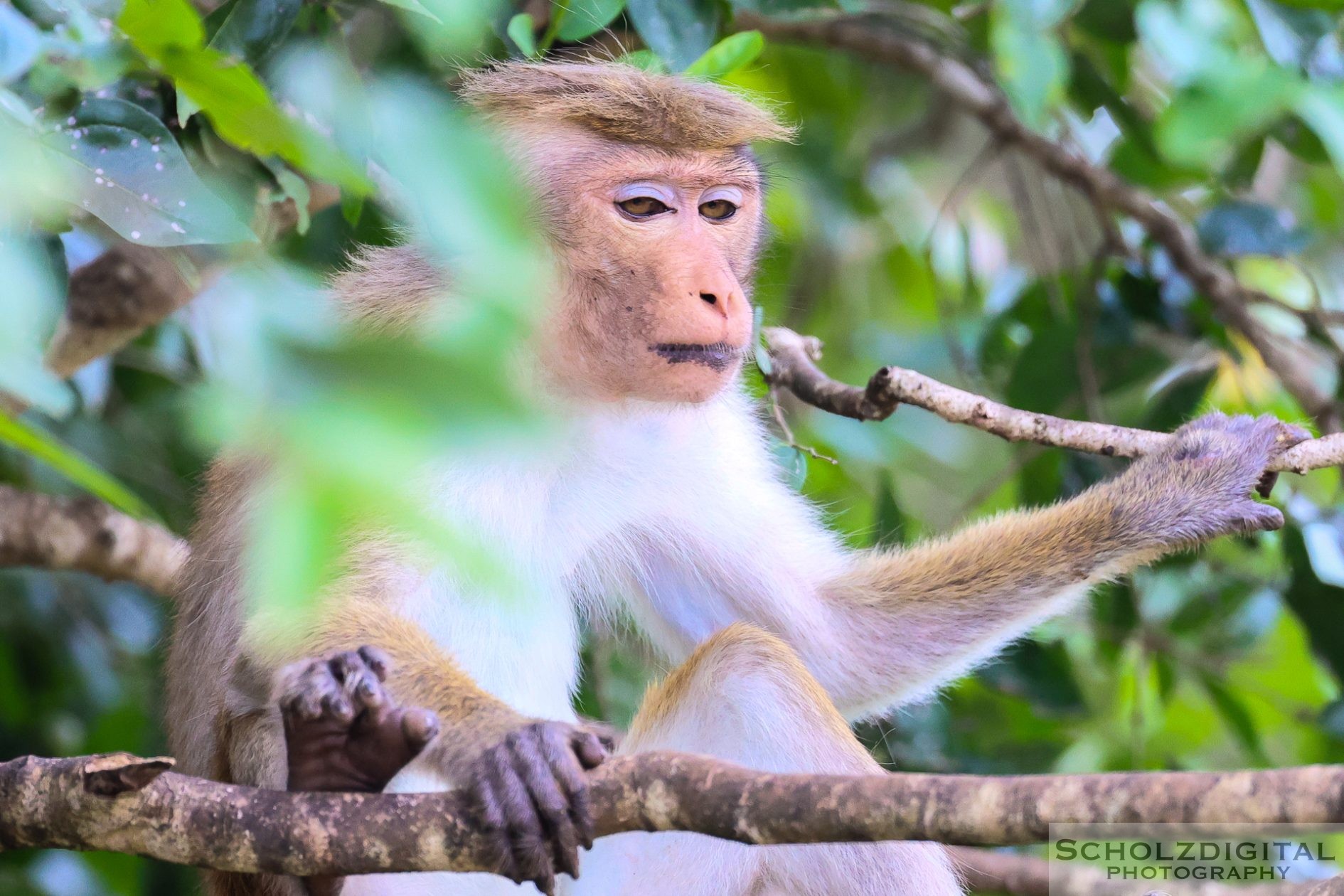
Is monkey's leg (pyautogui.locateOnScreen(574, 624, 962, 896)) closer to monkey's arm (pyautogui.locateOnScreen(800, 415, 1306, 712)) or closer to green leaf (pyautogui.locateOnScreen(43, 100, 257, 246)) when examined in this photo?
monkey's arm (pyautogui.locateOnScreen(800, 415, 1306, 712))

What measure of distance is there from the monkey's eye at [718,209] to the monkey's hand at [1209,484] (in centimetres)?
151

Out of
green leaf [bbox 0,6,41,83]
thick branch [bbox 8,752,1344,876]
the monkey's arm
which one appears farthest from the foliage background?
thick branch [bbox 8,752,1344,876]

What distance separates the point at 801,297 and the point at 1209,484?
11.8 feet

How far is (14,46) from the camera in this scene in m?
2.88

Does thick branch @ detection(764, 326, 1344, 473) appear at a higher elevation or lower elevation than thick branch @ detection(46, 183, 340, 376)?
higher

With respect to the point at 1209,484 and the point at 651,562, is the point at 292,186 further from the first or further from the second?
the point at 1209,484

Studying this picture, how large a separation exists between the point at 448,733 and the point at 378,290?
158 centimetres

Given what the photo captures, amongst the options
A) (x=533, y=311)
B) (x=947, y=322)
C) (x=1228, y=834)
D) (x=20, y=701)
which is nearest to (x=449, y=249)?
(x=533, y=311)

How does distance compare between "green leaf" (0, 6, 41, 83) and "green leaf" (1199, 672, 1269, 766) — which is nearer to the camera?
"green leaf" (0, 6, 41, 83)

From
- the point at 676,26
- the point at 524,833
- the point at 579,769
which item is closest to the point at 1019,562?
the point at 676,26

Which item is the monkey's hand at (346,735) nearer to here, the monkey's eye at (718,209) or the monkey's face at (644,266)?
the monkey's face at (644,266)

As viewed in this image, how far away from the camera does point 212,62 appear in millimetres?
2105

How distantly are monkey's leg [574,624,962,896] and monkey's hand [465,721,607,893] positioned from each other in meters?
0.93

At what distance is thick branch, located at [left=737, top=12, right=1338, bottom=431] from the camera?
5590mm
